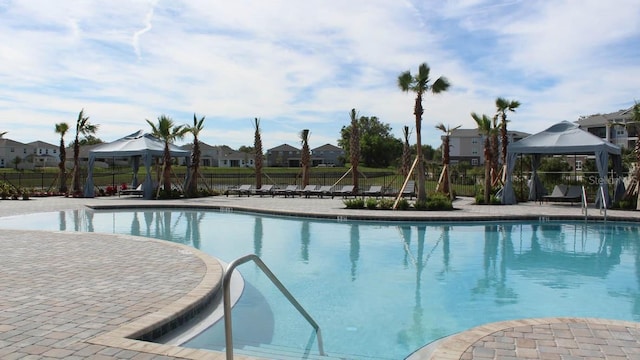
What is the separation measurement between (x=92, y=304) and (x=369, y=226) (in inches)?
388

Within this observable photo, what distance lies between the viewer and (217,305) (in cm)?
609

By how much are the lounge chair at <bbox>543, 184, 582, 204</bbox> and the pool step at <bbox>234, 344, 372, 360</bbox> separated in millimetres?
16467

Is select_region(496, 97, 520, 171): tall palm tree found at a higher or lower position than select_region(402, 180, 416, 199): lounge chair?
higher

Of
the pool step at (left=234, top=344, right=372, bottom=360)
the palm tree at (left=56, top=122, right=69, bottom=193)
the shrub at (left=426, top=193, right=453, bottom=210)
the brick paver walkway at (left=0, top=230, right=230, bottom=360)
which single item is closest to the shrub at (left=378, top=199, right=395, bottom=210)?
the shrub at (left=426, top=193, right=453, bottom=210)

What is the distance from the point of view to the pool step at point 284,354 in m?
4.75

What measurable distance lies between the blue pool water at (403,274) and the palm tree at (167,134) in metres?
7.70

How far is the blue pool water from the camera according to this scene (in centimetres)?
577

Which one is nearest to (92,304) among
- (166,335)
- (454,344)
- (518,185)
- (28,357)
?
(166,335)

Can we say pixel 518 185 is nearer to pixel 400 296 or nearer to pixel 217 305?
pixel 400 296

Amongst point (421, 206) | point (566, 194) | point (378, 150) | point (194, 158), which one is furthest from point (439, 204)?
point (378, 150)

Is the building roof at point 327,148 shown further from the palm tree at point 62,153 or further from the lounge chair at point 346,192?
the lounge chair at point 346,192

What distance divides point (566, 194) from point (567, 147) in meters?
2.04

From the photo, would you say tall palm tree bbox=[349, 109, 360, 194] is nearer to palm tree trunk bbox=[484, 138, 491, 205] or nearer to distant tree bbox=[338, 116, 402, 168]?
palm tree trunk bbox=[484, 138, 491, 205]

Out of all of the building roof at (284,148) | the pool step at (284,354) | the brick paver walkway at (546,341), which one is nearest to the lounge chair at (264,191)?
the pool step at (284,354)
